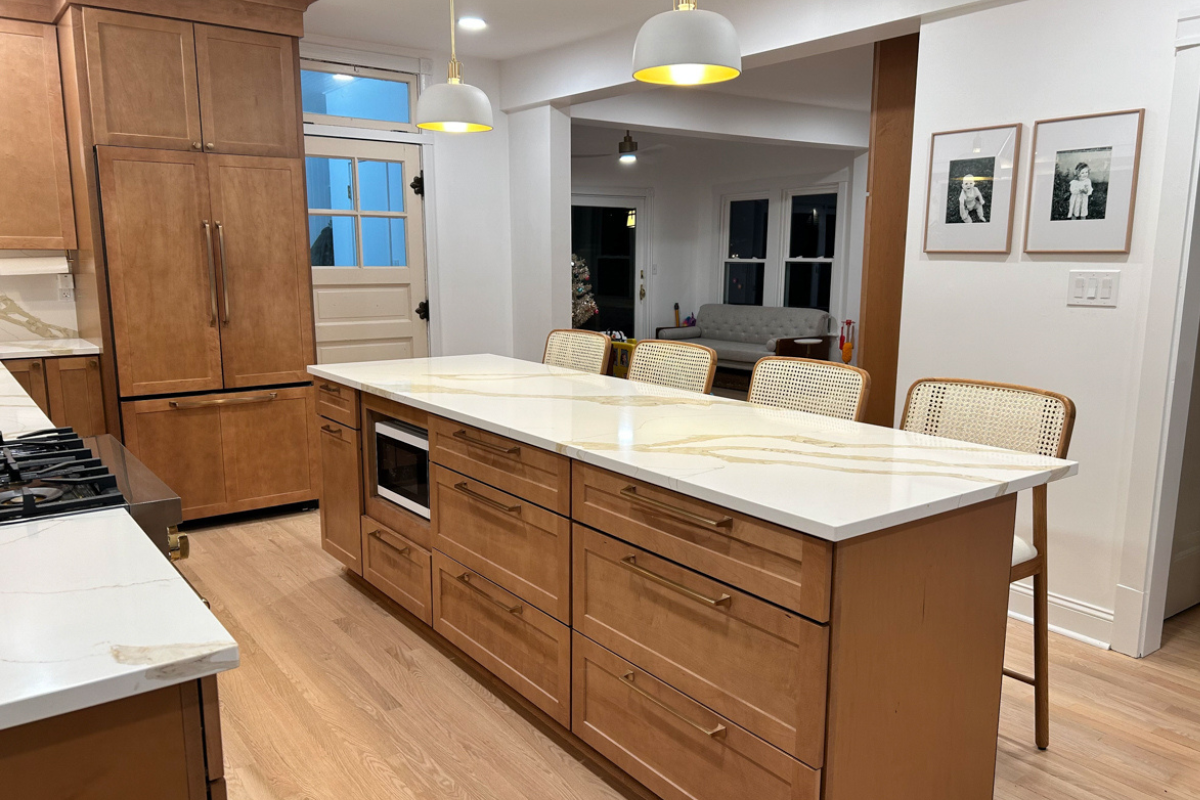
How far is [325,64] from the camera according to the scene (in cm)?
486

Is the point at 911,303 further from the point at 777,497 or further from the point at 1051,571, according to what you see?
the point at 777,497

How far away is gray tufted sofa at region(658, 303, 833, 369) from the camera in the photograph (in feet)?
26.9

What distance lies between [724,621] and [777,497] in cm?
28

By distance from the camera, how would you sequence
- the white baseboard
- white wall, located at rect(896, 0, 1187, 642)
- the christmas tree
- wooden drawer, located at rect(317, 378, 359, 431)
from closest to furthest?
white wall, located at rect(896, 0, 1187, 642) < the white baseboard < wooden drawer, located at rect(317, 378, 359, 431) < the christmas tree

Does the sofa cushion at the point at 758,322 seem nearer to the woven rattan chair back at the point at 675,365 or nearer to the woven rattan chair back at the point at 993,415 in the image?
the woven rattan chair back at the point at 675,365

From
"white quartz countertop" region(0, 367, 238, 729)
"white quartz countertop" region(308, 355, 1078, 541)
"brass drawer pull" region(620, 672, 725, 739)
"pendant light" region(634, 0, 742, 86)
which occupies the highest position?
"pendant light" region(634, 0, 742, 86)

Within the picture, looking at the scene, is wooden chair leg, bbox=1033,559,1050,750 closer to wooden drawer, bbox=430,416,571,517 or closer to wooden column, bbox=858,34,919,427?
wooden drawer, bbox=430,416,571,517

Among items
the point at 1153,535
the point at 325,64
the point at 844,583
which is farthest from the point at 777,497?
the point at 325,64

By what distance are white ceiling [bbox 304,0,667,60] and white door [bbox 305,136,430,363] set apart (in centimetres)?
62

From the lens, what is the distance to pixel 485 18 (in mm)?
4441

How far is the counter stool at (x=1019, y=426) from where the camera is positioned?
6.81 ft

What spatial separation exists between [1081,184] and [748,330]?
6.01 metres

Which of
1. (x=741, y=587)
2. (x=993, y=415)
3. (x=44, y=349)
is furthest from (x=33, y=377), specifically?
(x=993, y=415)

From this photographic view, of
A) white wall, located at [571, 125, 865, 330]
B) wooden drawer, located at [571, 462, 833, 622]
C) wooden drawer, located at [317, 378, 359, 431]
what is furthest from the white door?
white wall, located at [571, 125, 865, 330]
